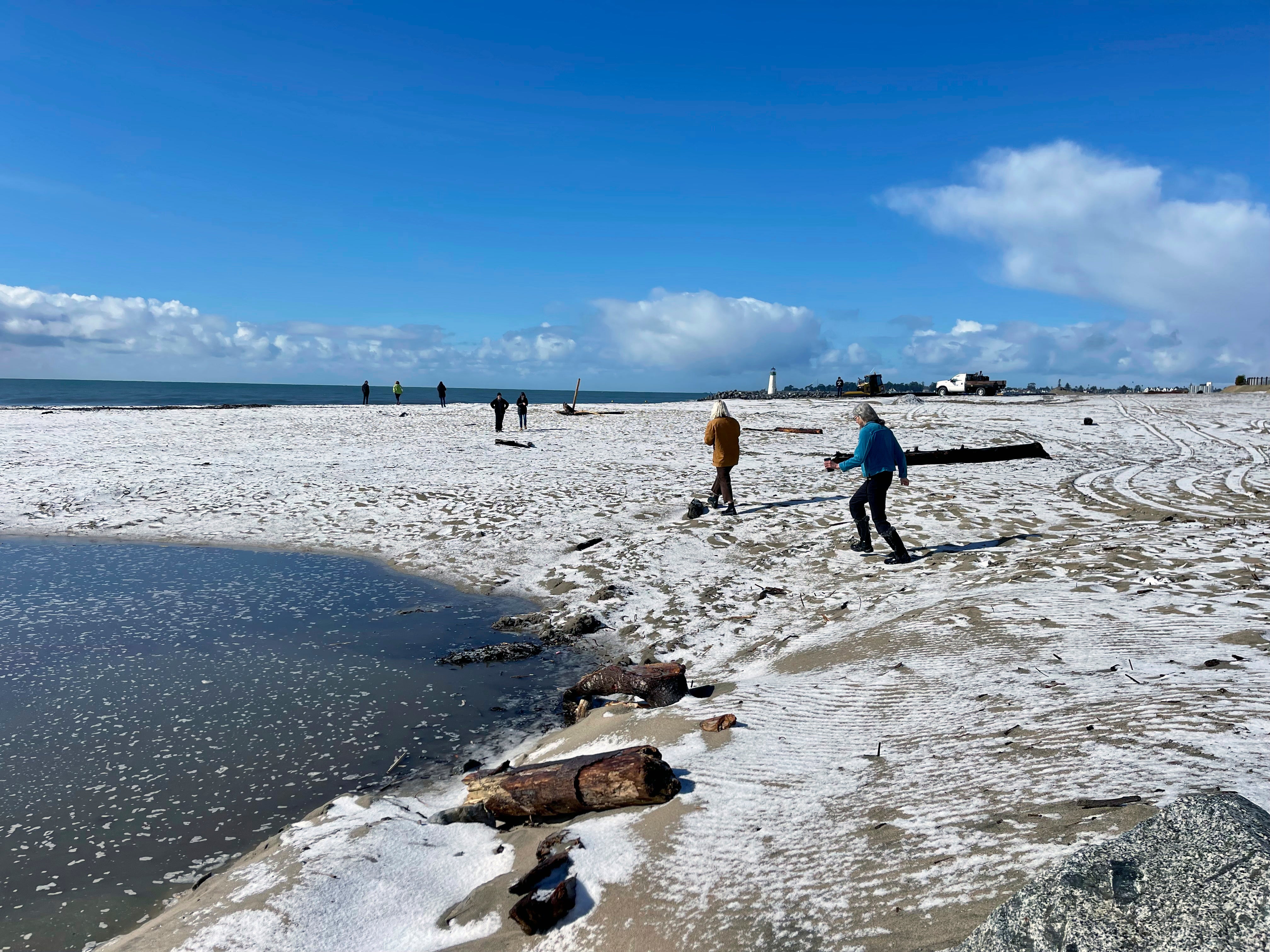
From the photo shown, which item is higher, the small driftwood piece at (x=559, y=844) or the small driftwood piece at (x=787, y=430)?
the small driftwood piece at (x=787, y=430)

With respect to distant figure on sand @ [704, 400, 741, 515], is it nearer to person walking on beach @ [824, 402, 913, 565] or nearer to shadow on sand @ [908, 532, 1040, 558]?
person walking on beach @ [824, 402, 913, 565]

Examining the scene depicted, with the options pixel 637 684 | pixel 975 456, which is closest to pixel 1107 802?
pixel 637 684

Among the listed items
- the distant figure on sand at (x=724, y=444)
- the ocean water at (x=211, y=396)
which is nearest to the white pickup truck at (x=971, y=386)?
the ocean water at (x=211, y=396)

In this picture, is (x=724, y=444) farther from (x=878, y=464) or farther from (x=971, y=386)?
(x=971, y=386)

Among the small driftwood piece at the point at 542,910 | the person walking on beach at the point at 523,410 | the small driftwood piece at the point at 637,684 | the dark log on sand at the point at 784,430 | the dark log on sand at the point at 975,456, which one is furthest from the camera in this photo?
the person walking on beach at the point at 523,410

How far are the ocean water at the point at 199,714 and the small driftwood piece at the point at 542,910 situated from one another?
202 cm

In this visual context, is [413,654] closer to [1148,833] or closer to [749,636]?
[749,636]

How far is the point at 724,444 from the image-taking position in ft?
39.1

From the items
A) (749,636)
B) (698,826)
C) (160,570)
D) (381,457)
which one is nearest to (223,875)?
(698,826)

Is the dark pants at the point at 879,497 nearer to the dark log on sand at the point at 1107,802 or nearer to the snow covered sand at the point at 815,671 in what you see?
the snow covered sand at the point at 815,671

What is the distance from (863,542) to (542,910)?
24.4ft

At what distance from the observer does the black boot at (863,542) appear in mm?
9398

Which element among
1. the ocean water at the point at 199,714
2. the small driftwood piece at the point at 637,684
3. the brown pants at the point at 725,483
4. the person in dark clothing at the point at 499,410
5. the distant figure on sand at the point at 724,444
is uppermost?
the person in dark clothing at the point at 499,410

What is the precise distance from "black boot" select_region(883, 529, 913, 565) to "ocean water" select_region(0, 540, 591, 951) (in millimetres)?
4082
